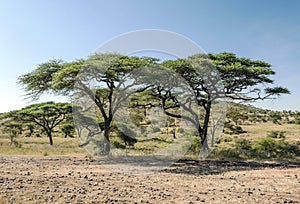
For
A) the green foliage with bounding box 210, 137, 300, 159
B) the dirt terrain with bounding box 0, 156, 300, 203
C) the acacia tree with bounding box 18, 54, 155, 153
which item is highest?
the acacia tree with bounding box 18, 54, 155, 153

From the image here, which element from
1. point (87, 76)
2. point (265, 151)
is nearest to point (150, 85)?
point (87, 76)

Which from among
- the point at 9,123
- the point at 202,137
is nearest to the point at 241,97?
the point at 202,137

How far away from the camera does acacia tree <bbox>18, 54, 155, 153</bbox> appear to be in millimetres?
14086

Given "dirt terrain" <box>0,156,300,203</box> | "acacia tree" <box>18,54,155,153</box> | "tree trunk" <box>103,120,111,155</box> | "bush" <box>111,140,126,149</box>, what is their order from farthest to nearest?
1. "bush" <box>111,140,126,149</box>
2. "tree trunk" <box>103,120,111,155</box>
3. "acacia tree" <box>18,54,155,153</box>
4. "dirt terrain" <box>0,156,300,203</box>

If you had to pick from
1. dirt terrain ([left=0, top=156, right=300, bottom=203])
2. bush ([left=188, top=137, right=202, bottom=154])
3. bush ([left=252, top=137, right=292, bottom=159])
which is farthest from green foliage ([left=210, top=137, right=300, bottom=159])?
dirt terrain ([left=0, top=156, right=300, bottom=203])

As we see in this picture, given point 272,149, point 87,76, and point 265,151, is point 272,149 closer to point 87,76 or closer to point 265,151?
point 265,151

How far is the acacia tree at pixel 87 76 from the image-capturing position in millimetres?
14086

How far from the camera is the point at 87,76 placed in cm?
1450

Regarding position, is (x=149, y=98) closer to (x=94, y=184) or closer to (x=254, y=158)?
(x=254, y=158)

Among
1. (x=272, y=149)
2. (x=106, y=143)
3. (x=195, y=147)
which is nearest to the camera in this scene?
(x=106, y=143)

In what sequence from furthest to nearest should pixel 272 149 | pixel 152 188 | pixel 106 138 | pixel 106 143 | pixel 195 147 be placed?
1. pixel 195 147
2. pixel 272 149
3. pixel 106 143
4. pixel 106 138
5. pixel 152 188

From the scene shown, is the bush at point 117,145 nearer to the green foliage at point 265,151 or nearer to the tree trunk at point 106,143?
the tree trunk at point 106,143

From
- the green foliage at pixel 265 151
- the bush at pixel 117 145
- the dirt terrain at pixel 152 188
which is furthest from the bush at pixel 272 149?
the bush at pixel 117 145

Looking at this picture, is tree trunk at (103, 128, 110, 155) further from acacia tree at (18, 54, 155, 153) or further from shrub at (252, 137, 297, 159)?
shrub at (252, 137, 297, 159)
